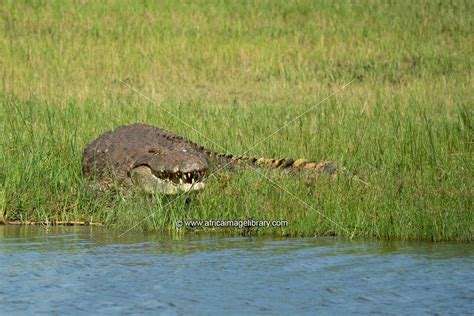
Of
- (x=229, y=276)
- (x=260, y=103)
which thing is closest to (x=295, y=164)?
(x=229, y=276)

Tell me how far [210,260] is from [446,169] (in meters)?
3.02

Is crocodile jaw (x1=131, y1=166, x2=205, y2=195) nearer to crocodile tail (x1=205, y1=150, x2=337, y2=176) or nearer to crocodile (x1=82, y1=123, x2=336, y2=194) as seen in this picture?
crocodile (x1=82, y1=123, x2=336, y2=194)

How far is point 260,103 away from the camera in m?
14.9

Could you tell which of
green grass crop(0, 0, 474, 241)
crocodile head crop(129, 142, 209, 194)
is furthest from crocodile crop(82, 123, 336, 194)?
green grass crop(0, 0, 474, 241)

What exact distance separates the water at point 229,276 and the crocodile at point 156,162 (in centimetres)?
105

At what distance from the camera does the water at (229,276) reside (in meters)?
6.16

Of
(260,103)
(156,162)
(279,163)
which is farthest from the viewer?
(260,103)

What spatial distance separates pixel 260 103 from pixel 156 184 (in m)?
5.58

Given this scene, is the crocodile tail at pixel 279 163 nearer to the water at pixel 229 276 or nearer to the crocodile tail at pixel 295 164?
the crocodile tail at pixel 295 164

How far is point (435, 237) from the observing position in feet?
26.7

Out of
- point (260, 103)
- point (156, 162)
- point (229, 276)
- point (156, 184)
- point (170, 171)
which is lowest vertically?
point (229, 276)

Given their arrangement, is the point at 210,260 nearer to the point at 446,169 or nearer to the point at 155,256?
the point at 155,256

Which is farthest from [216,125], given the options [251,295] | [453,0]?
[453,0]

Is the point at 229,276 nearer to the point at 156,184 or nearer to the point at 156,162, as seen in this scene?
the point at 156,184
